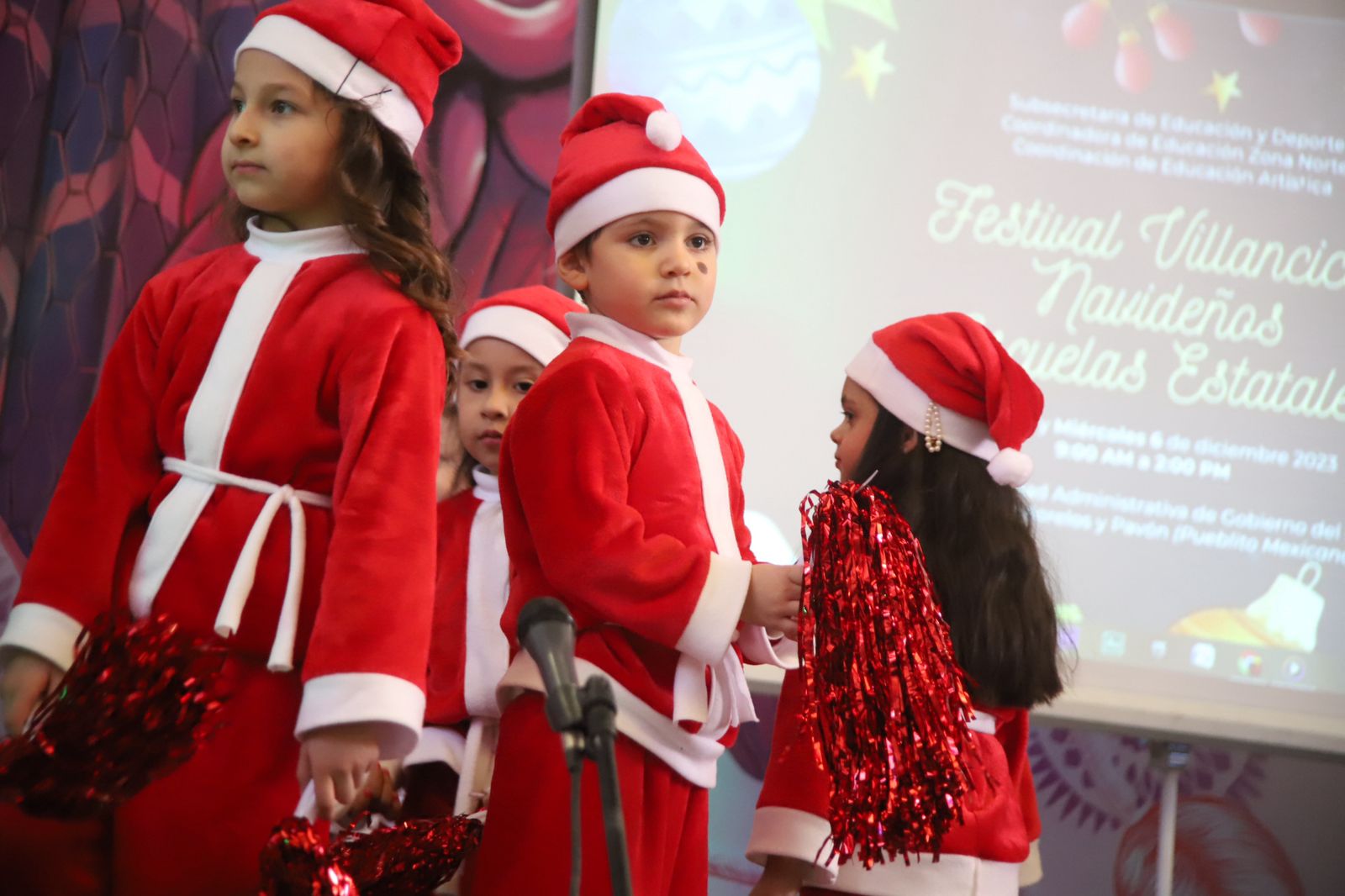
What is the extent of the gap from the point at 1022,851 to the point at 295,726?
1180 millimetres

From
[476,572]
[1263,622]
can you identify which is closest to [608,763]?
[476,572]

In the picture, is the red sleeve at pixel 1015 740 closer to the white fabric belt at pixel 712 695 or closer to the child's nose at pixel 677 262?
the white fabric belt at pixel 712 695

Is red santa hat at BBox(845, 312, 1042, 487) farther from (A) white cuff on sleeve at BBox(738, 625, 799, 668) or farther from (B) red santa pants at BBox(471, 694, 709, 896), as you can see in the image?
(B) red santa pants at BBox(471, 694, 709, 896)

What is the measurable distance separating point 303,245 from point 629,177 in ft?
1.48

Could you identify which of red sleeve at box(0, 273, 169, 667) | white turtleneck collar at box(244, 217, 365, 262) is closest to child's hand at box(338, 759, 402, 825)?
red sleeve at box(0, 273, 169, 667)

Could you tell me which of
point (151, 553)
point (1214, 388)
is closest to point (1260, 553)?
point (1214, 388)

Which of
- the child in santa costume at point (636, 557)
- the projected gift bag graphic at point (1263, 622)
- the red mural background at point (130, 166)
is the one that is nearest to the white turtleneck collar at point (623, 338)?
the child in santa costume at point (636, 557)

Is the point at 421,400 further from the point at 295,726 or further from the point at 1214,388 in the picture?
the point at 1214,388

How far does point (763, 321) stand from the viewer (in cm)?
323

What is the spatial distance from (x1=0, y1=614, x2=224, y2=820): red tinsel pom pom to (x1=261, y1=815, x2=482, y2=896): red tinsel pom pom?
6.4 inches

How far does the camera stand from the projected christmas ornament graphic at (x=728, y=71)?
10.8 feet

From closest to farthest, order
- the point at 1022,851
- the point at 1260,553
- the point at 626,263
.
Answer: the point at 626,263, the point at 1022,851, the point at 1260,553

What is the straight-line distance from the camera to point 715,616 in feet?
5.24

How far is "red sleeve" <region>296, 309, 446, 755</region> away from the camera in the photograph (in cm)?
151
